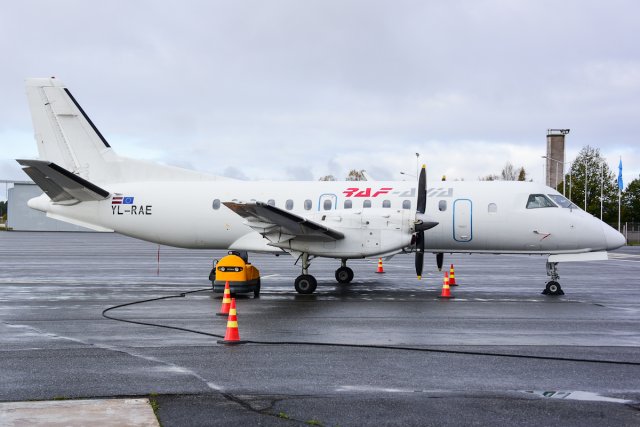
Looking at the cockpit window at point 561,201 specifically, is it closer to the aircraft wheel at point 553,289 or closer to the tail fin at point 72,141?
the aircraft wheel at point 553,289

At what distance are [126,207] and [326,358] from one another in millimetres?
14426

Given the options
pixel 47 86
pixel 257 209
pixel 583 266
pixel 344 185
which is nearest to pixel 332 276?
pixel 344 185

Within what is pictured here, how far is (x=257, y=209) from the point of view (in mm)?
17938

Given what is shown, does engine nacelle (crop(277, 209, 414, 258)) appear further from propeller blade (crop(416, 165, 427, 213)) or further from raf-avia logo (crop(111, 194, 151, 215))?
raf-avia logo (crop(111, 194, 151, 215))

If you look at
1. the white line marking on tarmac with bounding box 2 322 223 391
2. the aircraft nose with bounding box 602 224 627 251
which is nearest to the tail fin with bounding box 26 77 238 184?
the white line marking on tarmac with bounding box 2 322 223 391

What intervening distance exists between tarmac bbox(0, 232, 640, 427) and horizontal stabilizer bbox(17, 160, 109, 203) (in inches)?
138

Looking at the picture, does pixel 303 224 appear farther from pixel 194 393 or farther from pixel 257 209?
pixel 194 393

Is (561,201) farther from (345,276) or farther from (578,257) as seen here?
(345,276)

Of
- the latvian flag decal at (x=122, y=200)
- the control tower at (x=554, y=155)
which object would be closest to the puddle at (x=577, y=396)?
the latvian flag decal at (x=122, y=200)

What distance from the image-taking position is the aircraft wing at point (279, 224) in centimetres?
1794

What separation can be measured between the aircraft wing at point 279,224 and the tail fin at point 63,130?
784 centimetres

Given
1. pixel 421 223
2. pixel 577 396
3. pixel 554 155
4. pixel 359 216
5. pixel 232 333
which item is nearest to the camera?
pixel 577 396

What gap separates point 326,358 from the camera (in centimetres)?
1041

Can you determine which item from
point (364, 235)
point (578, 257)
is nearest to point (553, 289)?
point (578, 257)
